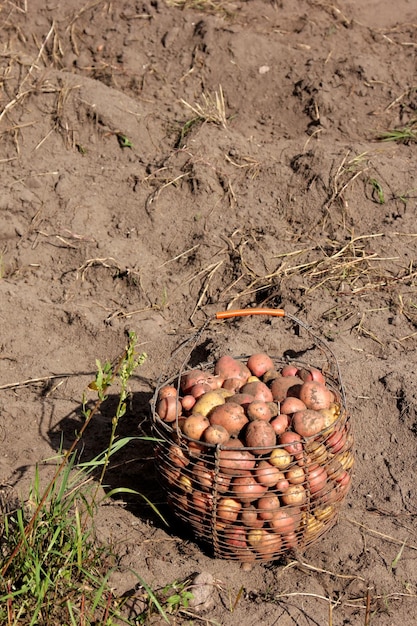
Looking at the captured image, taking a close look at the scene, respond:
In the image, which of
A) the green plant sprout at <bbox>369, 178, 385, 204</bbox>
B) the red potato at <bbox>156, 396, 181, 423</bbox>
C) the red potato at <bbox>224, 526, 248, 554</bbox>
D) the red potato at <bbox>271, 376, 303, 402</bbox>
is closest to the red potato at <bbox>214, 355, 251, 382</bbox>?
the red potato at <bbox>271, 376, 303, 402</bbox>

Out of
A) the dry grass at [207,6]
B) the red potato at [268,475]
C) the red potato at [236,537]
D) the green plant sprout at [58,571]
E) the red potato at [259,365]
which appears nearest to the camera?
the green plant sprout at [58,571]

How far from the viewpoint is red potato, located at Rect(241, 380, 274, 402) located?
302cm

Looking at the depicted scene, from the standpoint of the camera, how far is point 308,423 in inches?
112

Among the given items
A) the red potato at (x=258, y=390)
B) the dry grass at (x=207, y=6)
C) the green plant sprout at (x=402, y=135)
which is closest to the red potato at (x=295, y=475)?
the red potato at (x=258, y=390)

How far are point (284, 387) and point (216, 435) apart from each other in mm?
399

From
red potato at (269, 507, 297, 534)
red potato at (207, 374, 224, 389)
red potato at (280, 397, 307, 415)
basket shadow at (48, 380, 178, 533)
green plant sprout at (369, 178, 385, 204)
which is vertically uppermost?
red potato at (280, 397, 307, 415)

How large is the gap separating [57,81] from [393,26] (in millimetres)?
2834

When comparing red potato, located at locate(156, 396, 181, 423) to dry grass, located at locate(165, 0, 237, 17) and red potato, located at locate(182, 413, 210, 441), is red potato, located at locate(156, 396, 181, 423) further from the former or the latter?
dry grass, located at locate(165, 0, 237, 17)

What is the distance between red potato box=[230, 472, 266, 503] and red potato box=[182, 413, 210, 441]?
0.21 metres

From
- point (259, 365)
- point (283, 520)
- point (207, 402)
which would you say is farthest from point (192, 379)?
point (283, 520)

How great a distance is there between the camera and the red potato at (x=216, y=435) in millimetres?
2807

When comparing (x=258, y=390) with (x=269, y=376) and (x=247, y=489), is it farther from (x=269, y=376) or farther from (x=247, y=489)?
(x=247, y=489)

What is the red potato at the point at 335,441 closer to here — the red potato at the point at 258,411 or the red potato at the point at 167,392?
the red potato at the point at 258,411

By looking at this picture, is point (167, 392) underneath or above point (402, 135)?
above
